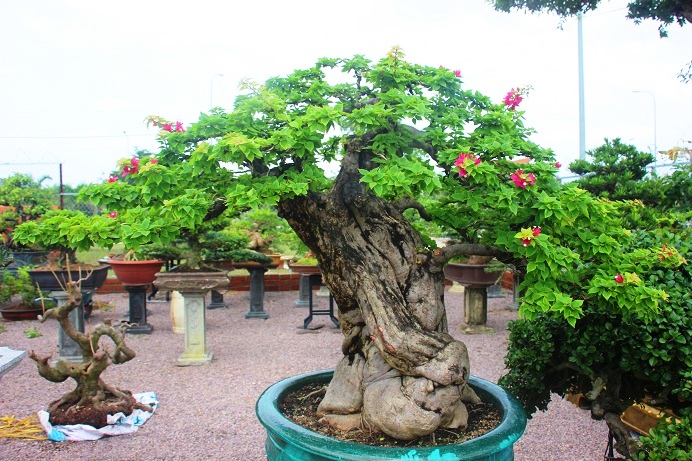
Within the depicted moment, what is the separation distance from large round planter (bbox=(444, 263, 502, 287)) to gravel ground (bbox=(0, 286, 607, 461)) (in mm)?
606

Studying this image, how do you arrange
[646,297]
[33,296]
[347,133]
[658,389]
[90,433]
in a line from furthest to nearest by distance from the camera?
[33,296], [90,433], [658,389], [347,133], [646,297]

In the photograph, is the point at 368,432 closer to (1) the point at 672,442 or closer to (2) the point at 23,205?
(1) the point at 672,442

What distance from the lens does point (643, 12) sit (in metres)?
6.10

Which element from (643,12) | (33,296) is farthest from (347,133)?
(33,296)

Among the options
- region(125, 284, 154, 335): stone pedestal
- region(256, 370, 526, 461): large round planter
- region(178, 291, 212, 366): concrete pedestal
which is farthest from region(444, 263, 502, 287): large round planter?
region(256, 370, 526, 461): large round planter

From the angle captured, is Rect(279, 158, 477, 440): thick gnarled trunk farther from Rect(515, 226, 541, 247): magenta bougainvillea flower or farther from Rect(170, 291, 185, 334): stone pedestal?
Rect(170, 291, 185, 334): stone pedestal

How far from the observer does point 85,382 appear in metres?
3.70

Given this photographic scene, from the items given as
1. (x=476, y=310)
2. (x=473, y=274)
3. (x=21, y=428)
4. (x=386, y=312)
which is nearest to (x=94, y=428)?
(x=21, y=428)

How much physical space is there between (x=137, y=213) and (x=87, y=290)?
14.3 feet

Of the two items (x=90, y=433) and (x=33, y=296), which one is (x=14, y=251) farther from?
(x=90, y=433)

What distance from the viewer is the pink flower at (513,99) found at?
2148 mm

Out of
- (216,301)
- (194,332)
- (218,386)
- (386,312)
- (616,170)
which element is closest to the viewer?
(386,312)

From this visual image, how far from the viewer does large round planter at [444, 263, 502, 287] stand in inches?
249

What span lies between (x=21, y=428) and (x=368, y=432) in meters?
2.72
